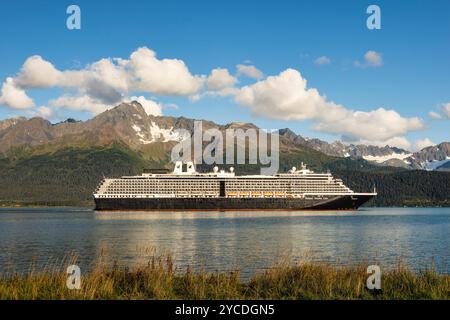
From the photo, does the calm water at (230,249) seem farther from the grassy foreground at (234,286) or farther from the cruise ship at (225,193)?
the cruise ship at (225,193)

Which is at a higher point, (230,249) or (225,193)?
(225,193)

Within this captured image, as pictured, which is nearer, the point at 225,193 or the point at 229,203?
the point at 229,203

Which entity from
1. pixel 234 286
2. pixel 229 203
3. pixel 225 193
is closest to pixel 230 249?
pixel 234 286

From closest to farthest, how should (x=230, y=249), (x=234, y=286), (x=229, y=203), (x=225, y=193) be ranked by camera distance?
1. (x=234, y=286)
2. (x=230, y=249)
3. (x=229, y=203)
4. (x=225, y=193)

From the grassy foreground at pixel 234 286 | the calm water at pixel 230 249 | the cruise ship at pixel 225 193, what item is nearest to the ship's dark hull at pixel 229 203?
the cruise ship at pixel 225 193

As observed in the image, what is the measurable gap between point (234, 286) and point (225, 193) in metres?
149

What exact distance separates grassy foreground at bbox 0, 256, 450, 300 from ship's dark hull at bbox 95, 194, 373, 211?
141 meters

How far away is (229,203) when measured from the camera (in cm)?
17000

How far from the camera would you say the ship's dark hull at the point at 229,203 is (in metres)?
168

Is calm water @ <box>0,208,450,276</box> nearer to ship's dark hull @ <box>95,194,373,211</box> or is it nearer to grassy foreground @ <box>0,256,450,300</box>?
grassy foreground @ <box>0,256,450,300</box>

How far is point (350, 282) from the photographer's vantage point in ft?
84.4

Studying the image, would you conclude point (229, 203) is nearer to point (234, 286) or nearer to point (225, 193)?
point (225, 193)

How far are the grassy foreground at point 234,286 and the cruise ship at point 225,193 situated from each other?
142052mm

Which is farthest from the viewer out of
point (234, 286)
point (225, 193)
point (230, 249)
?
point (225, 193)
